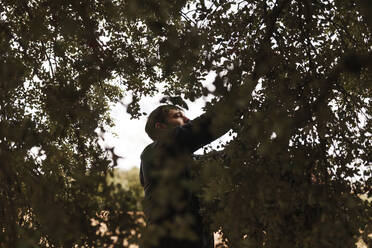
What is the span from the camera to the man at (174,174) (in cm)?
141

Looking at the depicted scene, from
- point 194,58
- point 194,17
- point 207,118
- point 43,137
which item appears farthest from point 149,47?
point 43,137

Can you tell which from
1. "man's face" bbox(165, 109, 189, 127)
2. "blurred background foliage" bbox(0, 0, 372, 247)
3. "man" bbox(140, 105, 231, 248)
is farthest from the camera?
"man's face" bbox(165, 109, 189, 127)

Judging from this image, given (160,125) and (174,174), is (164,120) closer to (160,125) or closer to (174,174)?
(160,125)

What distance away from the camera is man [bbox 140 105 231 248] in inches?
55.6

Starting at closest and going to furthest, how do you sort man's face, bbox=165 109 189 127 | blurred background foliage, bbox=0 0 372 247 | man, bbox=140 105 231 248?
man, bbox=140 105 231 248, blurred background foliage, bbox=0 0 372 247, man's face, bbox=165 109 189 127

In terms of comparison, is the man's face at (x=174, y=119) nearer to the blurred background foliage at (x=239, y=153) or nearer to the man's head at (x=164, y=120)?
the man's head at (x=164, y=120)

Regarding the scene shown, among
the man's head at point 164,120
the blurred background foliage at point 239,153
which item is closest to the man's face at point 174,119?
the man's head at point 164,120

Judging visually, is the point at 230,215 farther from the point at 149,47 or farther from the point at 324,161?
the point at 149,47

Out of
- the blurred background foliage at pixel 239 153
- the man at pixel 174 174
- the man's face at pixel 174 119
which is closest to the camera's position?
the man at pixel 174 174

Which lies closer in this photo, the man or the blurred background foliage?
the man

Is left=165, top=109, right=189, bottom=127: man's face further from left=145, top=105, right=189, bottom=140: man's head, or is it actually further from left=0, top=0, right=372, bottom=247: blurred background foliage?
left=0, top=0, right=372, bottom=247: blurred background foliage

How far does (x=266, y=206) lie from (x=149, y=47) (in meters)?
3.31

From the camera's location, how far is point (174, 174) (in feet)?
4.43

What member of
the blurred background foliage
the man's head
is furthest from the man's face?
the blurred background foliage
